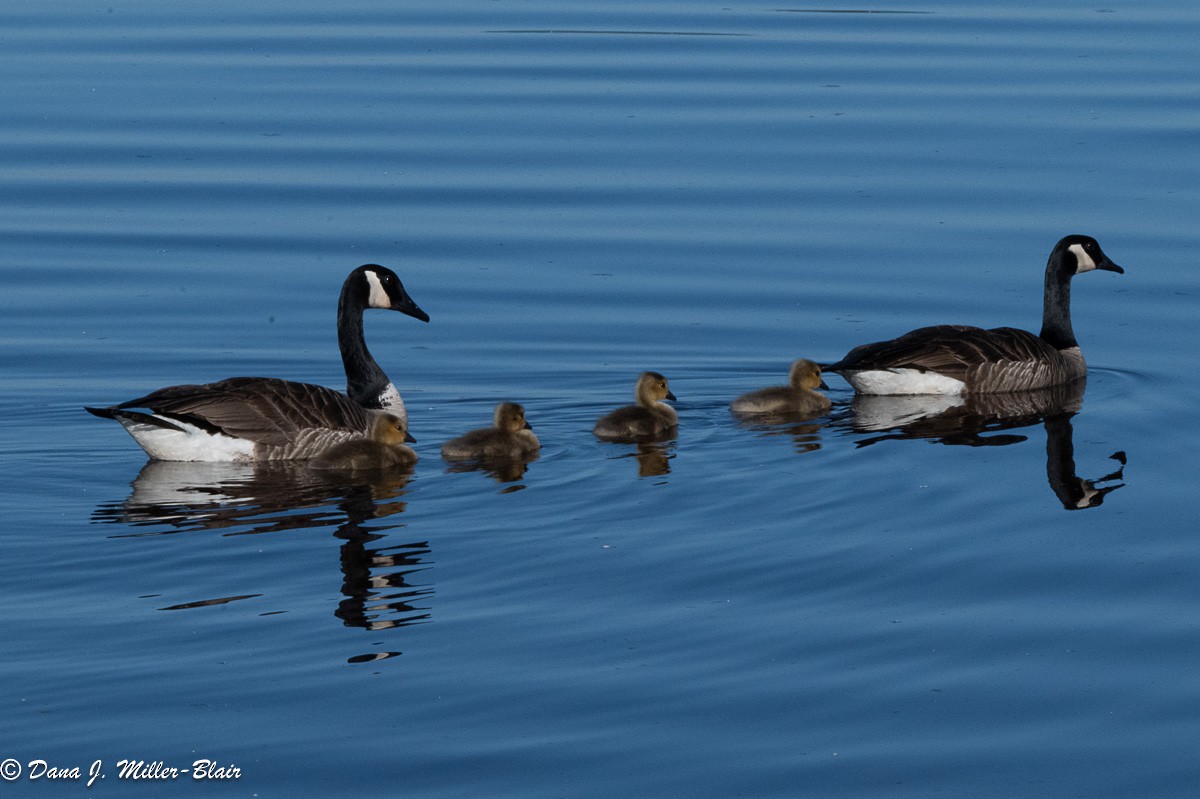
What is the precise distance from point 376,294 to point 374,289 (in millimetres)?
40

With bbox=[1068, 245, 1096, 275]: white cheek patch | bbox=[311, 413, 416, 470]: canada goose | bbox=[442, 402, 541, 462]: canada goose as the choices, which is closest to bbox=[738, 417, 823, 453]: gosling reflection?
bbox=[442, 402, 541, 462]: canada goose

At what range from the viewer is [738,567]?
9.95 m

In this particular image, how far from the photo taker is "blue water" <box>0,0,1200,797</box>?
314 inches

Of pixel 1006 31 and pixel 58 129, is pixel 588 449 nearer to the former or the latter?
pixel 58 129

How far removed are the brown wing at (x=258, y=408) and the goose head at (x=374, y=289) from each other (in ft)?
4.80

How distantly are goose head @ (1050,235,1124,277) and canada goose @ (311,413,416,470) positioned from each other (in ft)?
20.2

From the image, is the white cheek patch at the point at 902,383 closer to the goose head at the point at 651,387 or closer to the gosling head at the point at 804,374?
the gosling head at the point at 804,374

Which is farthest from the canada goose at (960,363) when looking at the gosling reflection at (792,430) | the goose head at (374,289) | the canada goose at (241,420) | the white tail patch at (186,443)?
the white tail patch at (186,443)

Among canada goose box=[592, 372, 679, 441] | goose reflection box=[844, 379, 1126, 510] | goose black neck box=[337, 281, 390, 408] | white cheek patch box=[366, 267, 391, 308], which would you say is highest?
white cheek patch box=[366, 267, 391, 308]

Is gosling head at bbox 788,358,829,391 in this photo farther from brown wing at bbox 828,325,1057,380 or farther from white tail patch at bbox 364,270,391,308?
white tail patch at bbox 364,270,391,308

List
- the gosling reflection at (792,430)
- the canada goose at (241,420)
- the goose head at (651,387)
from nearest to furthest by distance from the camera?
the canada goose at (241,420) < the gosling reflection at (792,430) < the goose head at (651,387)

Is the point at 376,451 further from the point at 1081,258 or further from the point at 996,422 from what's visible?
the point at 1081,258

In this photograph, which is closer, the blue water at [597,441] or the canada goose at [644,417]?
the blue water at [597,441]

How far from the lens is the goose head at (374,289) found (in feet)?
45.7
